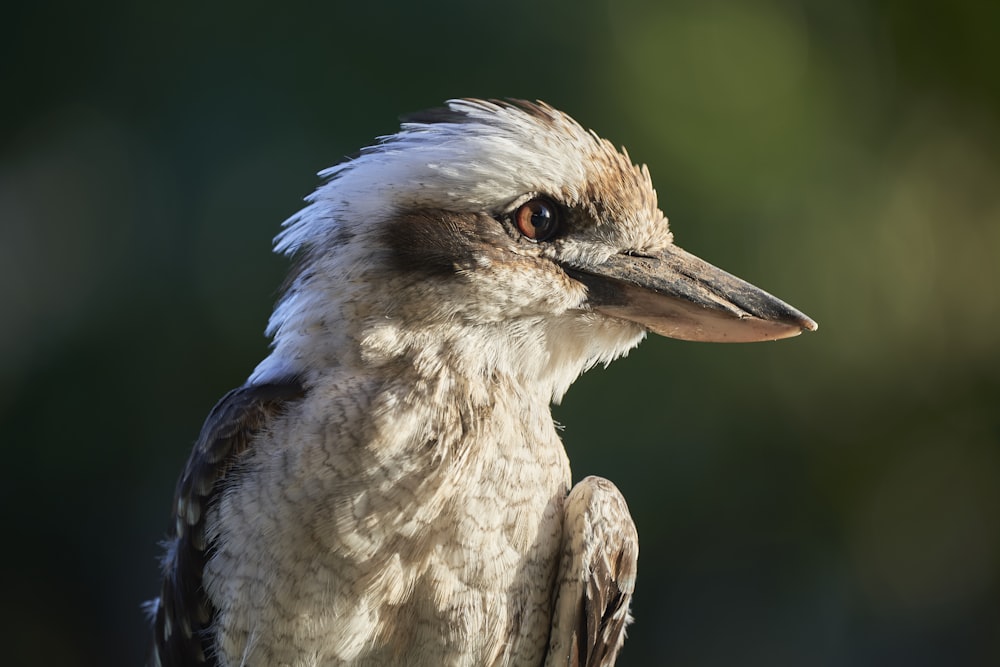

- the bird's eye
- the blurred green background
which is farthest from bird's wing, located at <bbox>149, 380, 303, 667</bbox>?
the blurred green background

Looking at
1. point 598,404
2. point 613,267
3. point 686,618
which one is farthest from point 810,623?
point 613,267

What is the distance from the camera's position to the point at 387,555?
1478 millimetres

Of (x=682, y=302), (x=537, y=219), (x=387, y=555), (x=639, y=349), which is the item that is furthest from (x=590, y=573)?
(x=639, y=349)

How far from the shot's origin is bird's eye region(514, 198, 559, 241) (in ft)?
5.25

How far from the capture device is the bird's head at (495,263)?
1.56 meters

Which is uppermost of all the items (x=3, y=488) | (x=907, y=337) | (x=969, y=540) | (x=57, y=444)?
(x=907, y=337)

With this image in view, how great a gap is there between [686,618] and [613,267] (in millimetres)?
3165

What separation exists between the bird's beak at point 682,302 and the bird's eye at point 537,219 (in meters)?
0.08

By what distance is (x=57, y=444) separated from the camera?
4359 millimetres

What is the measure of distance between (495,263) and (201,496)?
630 millimetres

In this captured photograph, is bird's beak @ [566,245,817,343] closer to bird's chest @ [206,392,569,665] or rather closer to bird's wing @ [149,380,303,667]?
bird's chest @ [206,392,569,665]

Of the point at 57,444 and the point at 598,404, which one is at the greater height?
the point at 598,404

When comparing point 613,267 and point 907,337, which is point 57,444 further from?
point 907,337

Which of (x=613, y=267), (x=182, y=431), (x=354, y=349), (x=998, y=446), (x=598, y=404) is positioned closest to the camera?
(x=354, y=349)
